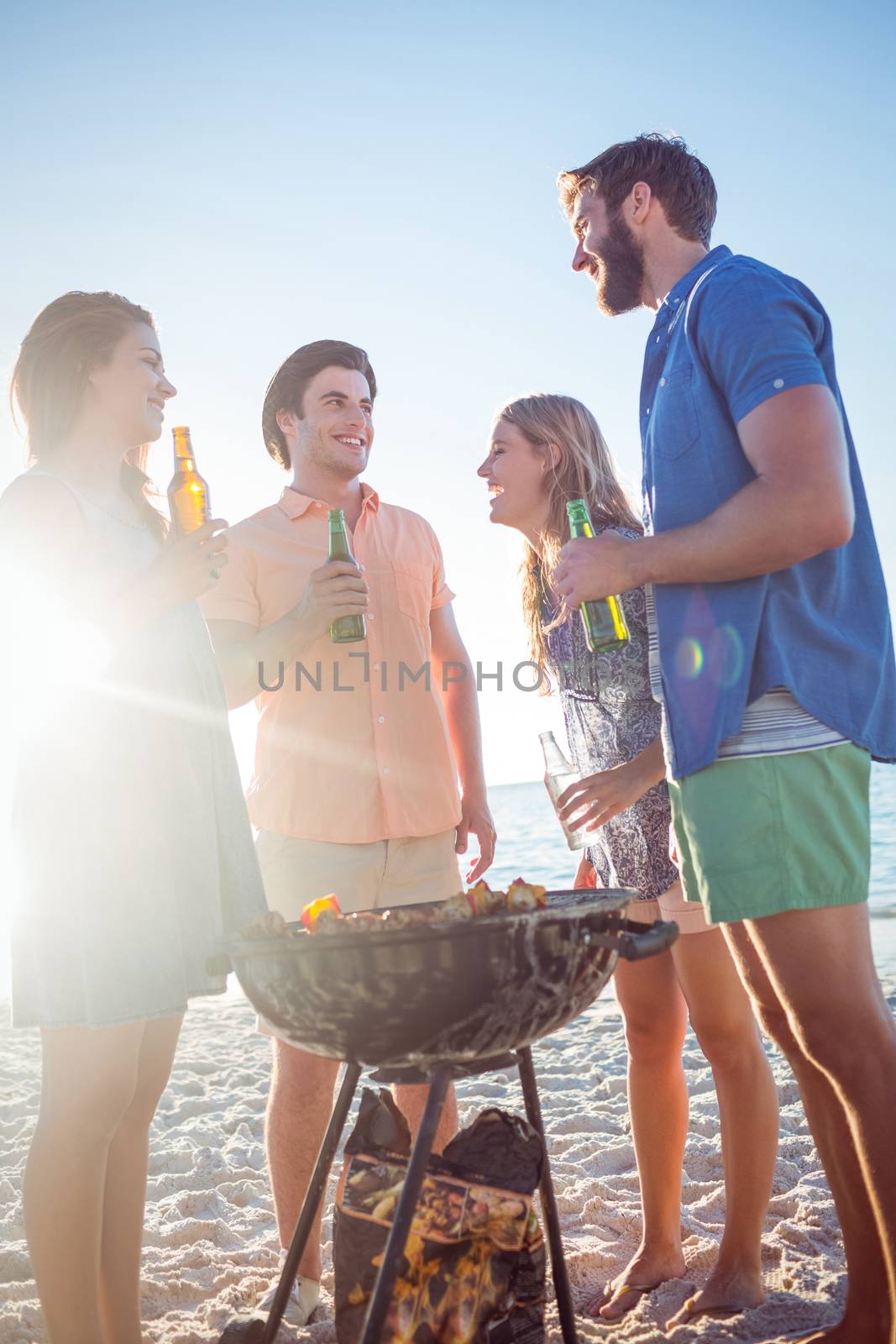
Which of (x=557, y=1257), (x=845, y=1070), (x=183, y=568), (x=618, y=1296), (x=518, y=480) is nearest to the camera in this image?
(x=845, y=1070)

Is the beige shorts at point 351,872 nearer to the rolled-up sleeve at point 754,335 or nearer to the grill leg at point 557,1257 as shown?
the grill leg at point 557,1257

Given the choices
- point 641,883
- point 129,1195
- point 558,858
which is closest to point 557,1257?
point 129,1195

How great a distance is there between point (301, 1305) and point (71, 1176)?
942 mm

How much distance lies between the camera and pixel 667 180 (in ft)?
7.74

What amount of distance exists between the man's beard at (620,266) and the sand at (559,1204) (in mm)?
2405

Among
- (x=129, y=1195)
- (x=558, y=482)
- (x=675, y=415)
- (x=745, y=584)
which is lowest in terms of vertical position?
(x=129, y=1195)

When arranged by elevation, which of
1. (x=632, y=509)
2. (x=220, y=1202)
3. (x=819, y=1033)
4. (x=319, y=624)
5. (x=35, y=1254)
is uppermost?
(x=632, y=509)

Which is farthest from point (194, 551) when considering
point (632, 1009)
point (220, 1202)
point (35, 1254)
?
point (220, 1202)

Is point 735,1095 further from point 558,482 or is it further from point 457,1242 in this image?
point 558,482

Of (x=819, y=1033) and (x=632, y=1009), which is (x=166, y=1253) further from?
(x=819, y=1033)

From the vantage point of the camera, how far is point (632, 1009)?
2.91 meters

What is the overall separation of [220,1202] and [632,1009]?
167cm

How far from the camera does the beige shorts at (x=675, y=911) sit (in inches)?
106

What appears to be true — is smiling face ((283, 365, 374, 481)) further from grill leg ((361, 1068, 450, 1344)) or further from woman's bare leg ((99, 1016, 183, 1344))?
grill leg ((361, 1068, 450, 1344))
